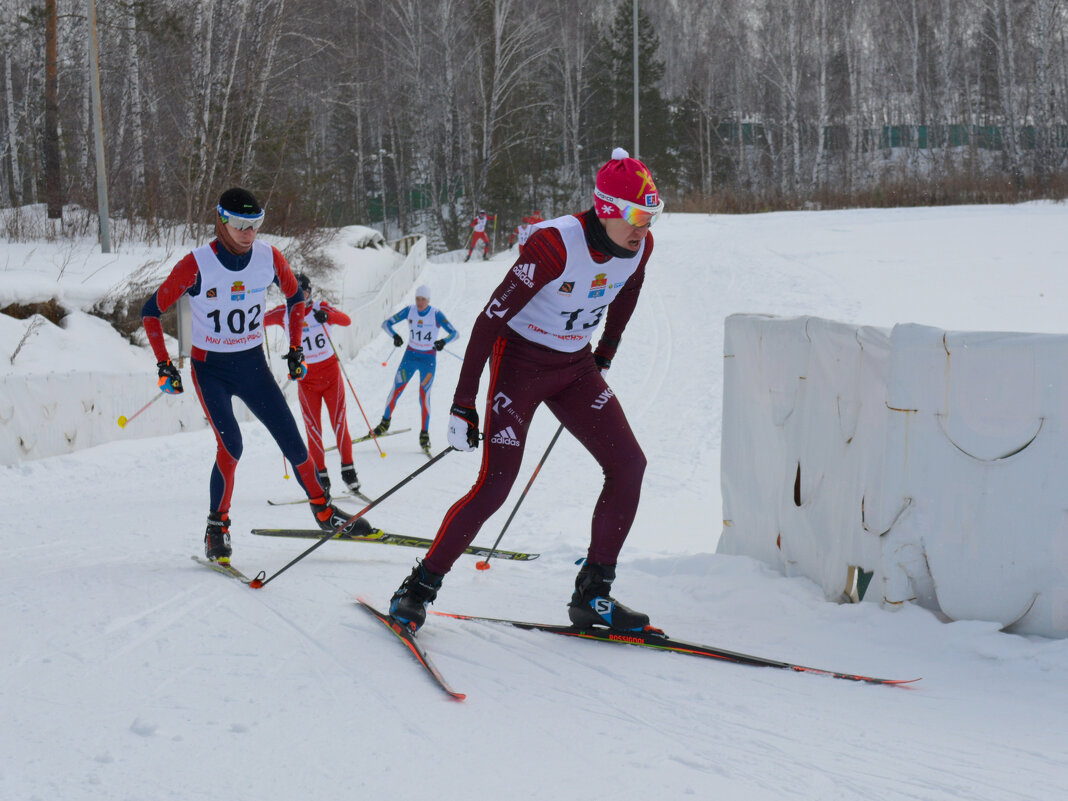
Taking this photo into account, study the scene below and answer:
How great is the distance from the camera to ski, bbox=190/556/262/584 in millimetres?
4676

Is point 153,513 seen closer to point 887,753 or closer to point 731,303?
point 887,753

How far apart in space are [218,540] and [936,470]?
3.69 metres

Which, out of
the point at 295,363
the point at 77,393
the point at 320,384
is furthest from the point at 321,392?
the point at 77,393

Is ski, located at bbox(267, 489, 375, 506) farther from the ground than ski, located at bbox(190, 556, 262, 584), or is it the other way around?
ski, located at bbox(190, 556, 262, 584)

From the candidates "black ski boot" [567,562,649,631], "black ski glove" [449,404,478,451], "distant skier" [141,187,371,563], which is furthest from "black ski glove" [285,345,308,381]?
"black ski boot" [567,562,649,631]

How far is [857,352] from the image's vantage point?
12.9 feet

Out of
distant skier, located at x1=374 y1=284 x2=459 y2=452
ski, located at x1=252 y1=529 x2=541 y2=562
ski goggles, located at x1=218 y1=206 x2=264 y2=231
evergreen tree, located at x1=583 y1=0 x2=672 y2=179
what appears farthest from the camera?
evergreen tree, located at x1=583 y1=0 x2=672 y2=179

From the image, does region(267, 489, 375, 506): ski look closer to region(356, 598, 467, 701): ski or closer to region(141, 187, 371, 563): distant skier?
region(141, 187, 371, 563): distant skier

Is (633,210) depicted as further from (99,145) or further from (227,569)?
(99,145)

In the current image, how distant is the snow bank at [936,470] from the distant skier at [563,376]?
0.98 metres

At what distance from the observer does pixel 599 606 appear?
3709 millimetres

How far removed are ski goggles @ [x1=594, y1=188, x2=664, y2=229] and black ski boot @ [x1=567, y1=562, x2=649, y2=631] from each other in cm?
143

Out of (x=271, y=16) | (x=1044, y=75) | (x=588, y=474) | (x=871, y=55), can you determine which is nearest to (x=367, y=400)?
(x=588, y=474)

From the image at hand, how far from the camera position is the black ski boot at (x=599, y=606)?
3.66 meters
